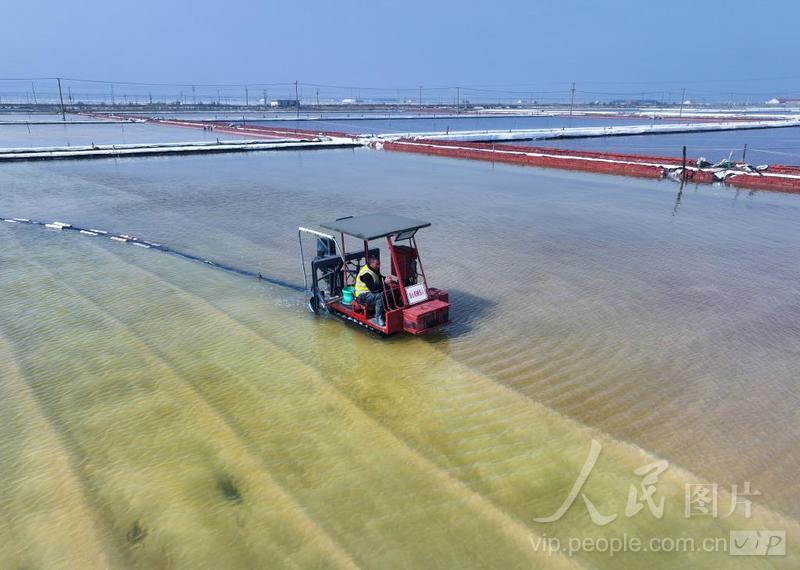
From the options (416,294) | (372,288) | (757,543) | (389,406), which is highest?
(372,288)

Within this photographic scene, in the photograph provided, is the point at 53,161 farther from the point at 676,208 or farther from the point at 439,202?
the point at 676,208

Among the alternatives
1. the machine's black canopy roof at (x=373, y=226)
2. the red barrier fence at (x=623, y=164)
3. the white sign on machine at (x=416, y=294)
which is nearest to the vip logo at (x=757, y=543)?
the white sign on machine at (x=416, y=294)

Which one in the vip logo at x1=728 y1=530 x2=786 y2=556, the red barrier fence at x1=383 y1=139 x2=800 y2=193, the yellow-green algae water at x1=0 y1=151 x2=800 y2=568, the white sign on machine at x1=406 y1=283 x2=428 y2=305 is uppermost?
the red barrier fence at x1=383 y1=139 x2=800 y2=193

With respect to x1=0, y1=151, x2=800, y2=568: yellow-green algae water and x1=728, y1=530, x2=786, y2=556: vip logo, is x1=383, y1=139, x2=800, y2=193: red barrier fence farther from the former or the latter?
x1=728, y1=530, x2=786, y2=556: vip logo

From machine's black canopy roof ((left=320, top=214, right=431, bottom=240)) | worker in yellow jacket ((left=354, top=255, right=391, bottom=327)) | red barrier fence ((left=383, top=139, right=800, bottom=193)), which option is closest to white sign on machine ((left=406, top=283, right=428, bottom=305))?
worker in yellow jacket ((left=354, top=255, right=391, bottom=327))

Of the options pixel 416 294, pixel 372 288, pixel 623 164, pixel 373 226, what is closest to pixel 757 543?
pixel 416 294

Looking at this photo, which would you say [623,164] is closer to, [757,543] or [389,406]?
[389,406]
